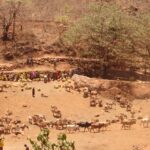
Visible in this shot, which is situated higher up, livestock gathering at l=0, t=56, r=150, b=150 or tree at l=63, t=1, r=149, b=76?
tree at l=63, t=1, r=149, b=76

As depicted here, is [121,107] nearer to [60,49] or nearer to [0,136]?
[0,136]

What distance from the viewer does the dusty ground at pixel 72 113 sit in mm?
33438

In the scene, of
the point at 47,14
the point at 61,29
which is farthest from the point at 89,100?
the point at 47,14

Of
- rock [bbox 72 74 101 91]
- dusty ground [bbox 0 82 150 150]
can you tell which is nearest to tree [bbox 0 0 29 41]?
dusty ground [bbox 0 82 150 150]

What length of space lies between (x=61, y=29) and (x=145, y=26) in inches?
423

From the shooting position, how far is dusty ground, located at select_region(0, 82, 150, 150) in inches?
1316

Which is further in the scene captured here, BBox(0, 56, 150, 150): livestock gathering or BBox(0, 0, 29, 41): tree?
BBox(0, 0, 29, 41): tree

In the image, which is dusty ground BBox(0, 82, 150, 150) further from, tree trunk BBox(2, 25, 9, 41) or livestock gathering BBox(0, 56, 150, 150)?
tree trunk BBox(2, 25, 9, 41)

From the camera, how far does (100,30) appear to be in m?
Answer: 50.8

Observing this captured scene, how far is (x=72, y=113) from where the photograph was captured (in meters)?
41.1

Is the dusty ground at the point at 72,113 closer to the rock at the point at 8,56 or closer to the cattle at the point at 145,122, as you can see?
the cattle at the point at 145,122

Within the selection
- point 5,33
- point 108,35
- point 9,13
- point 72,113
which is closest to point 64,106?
point 72,113

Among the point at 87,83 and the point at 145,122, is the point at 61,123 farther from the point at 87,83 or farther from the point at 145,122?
the point at 87,83

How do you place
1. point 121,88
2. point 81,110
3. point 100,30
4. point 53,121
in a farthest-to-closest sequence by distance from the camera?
point 100,30 < point 121,88 < point 81,110 < point 53,121
